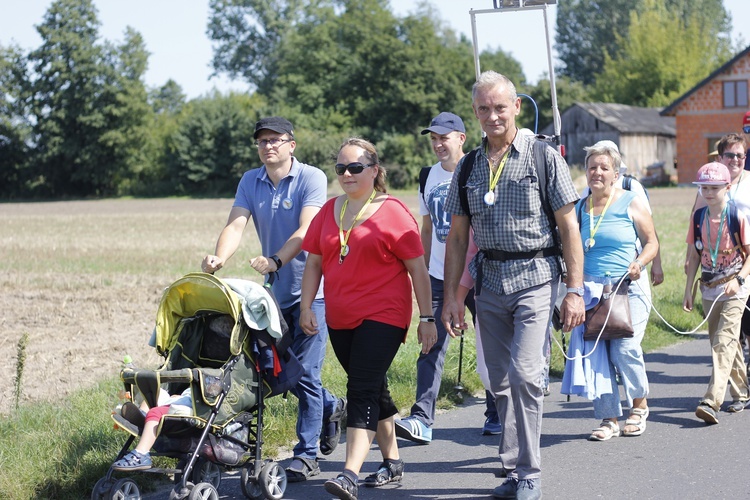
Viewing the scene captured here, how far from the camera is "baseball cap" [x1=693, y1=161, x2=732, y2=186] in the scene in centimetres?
720

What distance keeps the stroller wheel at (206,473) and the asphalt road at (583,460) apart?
20cm

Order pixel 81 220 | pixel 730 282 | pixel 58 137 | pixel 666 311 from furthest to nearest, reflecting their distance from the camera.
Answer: pixel 58 137
pixel 81 220
pixel 666 311
pixel 730 282

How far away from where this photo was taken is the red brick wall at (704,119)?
6191 centimetres

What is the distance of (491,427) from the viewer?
6.79 metres

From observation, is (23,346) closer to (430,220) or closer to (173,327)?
(173,327)

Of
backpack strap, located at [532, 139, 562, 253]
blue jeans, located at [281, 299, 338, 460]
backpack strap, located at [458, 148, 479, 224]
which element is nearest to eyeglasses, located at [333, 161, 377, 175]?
backpack strap, located at [458, 148, 479, 224]

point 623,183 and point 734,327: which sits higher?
point 623,183

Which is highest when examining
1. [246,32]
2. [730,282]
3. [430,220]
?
[246,32]

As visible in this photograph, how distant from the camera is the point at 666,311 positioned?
11.8 meters

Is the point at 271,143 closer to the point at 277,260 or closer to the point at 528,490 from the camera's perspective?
the point at 277,260

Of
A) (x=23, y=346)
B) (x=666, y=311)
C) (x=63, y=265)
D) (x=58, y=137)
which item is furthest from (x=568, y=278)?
(x=58, y=137)

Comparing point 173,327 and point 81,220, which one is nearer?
point 173,327

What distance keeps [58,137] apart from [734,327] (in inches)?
2713

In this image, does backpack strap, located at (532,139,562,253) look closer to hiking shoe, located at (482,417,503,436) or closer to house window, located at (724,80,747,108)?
hiking shoe, located at (482,417,503,436)
